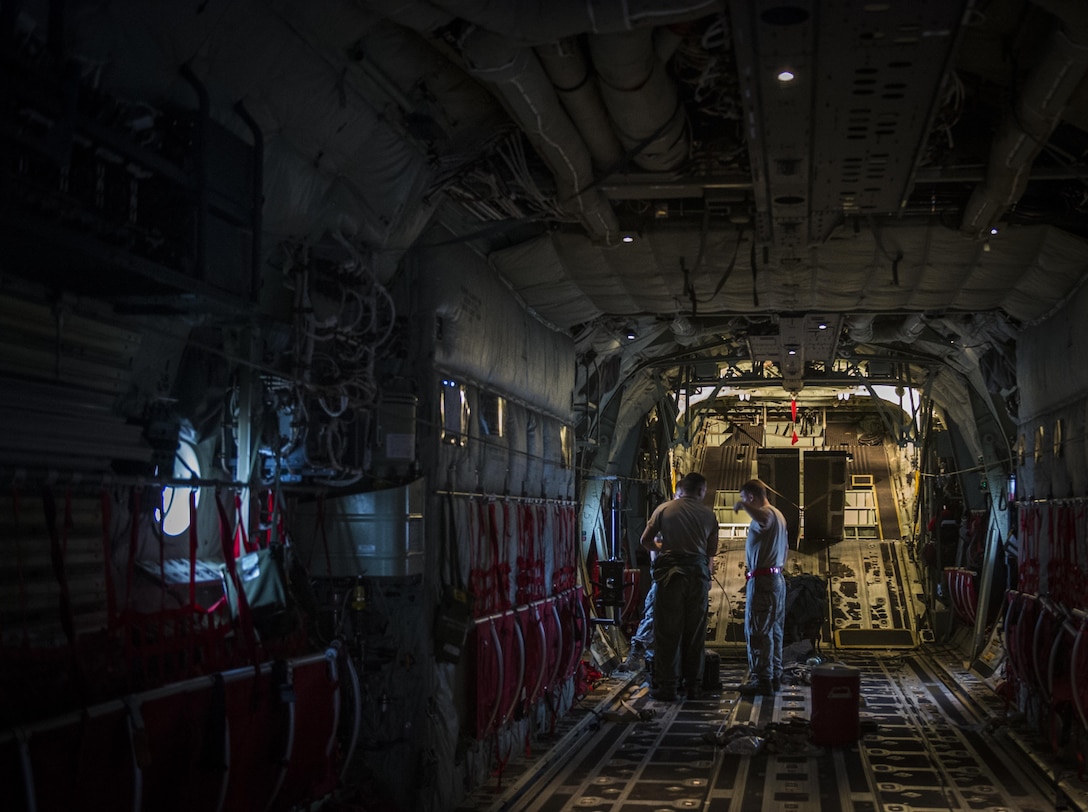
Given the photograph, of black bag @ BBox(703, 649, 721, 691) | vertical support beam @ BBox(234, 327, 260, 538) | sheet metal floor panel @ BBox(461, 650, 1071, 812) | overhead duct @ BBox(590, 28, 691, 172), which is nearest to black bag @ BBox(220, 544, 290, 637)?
vertical support beam @ BBox(234, 327, 260, 538)

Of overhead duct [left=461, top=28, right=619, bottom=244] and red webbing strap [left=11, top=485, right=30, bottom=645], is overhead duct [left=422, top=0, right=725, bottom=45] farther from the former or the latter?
red webbing strap [left=11, top=485, right=30, bottom=645]

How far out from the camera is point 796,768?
24.6ft

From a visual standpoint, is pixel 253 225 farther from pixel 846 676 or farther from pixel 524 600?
pixel 846 676

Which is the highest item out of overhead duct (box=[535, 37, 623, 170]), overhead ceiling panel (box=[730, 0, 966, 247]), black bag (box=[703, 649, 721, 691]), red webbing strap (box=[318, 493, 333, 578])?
overhead duct (box=[535, 37, 623, 170])

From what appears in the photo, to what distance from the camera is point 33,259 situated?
139 inches

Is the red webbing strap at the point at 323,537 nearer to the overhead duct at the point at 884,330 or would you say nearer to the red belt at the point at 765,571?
the red belt at the point at 765,571

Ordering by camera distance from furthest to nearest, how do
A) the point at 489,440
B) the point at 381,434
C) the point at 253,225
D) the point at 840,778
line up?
the point at 489,440, the point at 840,778, the point at 381,434, the point at 253,225

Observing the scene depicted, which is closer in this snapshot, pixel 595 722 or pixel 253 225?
pixel 253 225

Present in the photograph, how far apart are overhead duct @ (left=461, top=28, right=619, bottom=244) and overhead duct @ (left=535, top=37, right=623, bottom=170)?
1.6 inches

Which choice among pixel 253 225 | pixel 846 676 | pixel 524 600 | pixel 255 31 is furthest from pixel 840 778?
pixel 255 31

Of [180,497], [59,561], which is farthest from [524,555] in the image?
[59,561]

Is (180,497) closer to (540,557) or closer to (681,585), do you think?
(540,557)

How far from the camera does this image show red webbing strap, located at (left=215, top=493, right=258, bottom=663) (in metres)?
4.70

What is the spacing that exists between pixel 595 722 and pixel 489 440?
2.89 metres
